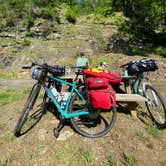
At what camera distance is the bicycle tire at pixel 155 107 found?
4.03 m

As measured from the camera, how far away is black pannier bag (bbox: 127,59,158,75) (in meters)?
4.06

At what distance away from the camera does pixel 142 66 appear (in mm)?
4082

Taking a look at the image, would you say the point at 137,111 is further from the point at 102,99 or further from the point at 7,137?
the point at 7,137

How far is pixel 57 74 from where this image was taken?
3.63 metres

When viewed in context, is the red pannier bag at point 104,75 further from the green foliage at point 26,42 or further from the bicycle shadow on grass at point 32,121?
the green foliage at point 26,42

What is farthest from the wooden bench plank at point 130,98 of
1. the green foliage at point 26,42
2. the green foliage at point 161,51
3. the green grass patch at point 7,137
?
the green foliage at point 26,42

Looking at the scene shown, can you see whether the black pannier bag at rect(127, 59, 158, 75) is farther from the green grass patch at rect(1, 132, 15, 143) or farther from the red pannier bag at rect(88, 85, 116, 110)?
the green grass patch at rect(1, 132, 15, 143)

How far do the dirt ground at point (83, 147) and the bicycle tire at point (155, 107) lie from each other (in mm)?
219

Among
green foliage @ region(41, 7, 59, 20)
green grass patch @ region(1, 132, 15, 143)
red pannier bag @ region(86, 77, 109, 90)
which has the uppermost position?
red pannier bag @ region(86, 77, 109, 90)

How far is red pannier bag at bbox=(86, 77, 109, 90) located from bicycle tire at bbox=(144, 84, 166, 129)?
100 centimetres

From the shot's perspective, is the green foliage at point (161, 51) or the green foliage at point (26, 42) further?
the green foliage at point (26, 42)

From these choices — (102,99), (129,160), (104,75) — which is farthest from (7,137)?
(129,160)

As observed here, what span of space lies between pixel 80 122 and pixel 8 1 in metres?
30.4

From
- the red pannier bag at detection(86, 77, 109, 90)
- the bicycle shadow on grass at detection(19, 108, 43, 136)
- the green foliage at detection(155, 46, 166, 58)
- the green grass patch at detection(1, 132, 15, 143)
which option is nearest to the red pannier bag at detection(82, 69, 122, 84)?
the red pannier bag at detection(86, 77, 109, 90)
